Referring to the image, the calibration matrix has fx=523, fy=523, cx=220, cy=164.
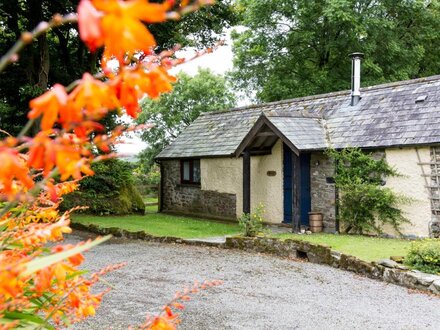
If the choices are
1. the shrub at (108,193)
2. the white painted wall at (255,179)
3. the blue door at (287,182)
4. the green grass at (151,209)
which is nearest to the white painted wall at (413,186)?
the blue door at (287,182)

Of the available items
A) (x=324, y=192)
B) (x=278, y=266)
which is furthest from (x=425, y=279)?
(x=324, y=192)

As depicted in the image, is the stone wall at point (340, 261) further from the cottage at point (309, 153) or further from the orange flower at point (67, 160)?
the orange flower at point (67, 160)

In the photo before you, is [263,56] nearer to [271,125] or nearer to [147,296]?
[271,125]

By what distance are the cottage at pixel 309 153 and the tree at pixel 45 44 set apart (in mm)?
3710

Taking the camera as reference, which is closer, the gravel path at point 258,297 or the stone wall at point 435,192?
the gravel path at point 258,297

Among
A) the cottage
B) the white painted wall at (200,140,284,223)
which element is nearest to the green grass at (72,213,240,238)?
the cottage

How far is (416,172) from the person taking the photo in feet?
44.2

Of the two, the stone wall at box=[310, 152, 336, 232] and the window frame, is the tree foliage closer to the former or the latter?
the stone wall at box=[310, 152, 336, 232]

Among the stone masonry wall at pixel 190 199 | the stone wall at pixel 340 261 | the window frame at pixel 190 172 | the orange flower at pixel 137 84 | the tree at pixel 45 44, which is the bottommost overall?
the stone wall at pixel 340 261

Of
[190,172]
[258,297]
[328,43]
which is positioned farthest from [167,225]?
[328,43]

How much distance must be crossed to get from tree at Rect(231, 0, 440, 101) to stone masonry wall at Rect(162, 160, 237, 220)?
905cm

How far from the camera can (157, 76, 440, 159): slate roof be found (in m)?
13.9

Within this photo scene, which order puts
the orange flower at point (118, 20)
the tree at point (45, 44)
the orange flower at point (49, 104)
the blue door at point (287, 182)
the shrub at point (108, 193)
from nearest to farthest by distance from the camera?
the orange flower at point (118, 20), the orange flower at point (49, 104), the tree at point (45, 44), the blue door at point (287, 182), the shrub at point (108, 193)

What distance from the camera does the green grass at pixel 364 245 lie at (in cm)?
1073
